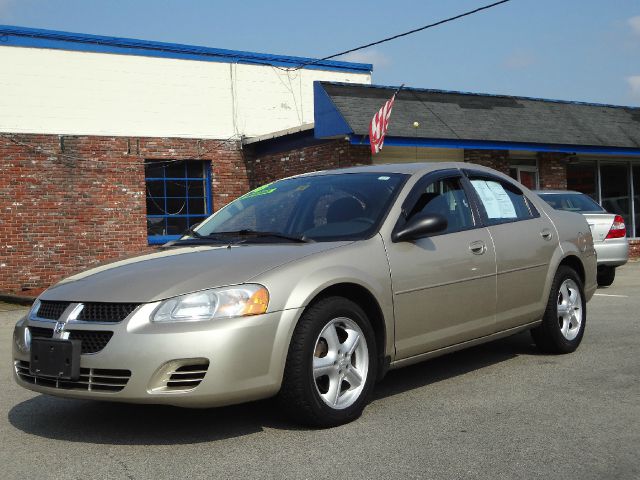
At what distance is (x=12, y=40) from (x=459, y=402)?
1446cm

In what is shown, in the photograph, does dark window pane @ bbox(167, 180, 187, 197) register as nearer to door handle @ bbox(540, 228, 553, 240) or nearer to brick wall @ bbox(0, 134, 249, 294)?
brick wall @ bbox(0, 134, 249, 294)

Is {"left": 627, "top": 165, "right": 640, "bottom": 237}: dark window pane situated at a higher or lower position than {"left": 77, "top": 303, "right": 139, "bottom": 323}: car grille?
higher

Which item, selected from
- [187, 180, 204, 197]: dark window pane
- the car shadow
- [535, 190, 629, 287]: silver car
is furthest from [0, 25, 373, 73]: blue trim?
the car shadow

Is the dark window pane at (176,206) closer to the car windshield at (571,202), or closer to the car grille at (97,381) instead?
the car windshield at (571,202)

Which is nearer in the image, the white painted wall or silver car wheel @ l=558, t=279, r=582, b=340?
silver car wheel @ l=558, t=279, r=582, b=340

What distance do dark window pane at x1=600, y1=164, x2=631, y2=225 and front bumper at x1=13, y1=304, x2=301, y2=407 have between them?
18.5m

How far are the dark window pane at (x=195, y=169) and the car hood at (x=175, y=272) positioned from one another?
14.0 metres

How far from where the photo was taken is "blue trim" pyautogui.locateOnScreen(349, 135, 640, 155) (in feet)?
49.9

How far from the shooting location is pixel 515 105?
727 inches

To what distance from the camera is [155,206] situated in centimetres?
1834

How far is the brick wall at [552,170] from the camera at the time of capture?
63.2ft

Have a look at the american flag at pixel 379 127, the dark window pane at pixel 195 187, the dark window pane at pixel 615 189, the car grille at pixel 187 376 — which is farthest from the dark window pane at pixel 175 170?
the car grille at pixel 187 376

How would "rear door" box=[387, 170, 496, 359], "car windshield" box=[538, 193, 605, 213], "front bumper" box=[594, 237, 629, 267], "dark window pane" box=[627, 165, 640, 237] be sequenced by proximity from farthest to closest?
"dark window pane" box=[627, 165, 640, 237], "car windshield" box=[538, 193, 605, 213], "front bumper" box=[594, 237, 629, 267], "rear door" box=[387, 170, 496, 359]

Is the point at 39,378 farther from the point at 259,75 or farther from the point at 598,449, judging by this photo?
the point at 259,75
